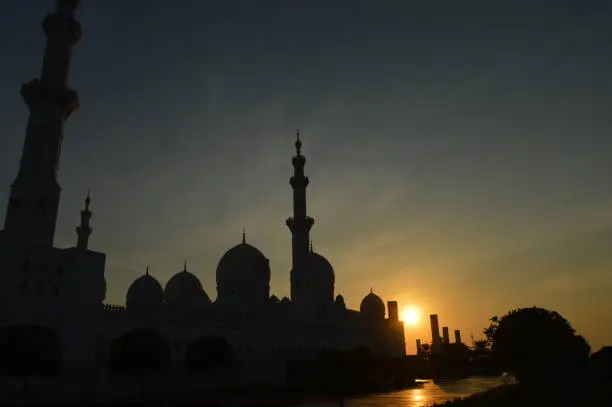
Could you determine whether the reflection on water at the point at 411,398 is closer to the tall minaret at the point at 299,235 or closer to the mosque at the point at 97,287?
the mosque at the point at 97,287

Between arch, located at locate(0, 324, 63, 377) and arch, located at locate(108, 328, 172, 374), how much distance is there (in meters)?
2.77

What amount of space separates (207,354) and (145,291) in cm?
1081

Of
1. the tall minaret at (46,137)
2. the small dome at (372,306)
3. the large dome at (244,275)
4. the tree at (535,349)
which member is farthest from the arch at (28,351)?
the small dome at (372,306)

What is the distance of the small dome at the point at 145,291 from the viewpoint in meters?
38.5

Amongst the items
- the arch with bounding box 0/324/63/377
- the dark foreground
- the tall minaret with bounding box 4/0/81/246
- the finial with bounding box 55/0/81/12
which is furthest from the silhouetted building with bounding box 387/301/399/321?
the finial with bounding box 55/0/81/12

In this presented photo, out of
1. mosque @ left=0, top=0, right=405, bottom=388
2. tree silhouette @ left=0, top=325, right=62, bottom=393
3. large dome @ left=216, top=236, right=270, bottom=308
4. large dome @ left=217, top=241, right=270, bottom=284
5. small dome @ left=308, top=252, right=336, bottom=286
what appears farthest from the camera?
small dome @ left=308, top=252, right=336, bottom=286

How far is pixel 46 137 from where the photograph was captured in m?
30.0

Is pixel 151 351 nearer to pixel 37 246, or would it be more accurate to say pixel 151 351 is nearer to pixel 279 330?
pixel 37 246

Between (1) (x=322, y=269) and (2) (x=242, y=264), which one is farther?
(1) (x=322, y=269)

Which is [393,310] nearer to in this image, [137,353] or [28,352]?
[137,353]

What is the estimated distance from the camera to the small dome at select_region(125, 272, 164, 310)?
38469 millimetres

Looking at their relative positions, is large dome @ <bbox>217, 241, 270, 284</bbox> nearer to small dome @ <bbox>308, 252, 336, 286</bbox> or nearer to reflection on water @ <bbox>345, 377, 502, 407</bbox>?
small dome @ <bbox>308, 252, 336, 286</bbox>

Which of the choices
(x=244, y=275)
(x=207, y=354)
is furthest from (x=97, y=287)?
(x=244, y=275)

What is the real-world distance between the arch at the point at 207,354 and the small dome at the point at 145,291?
332 inches
